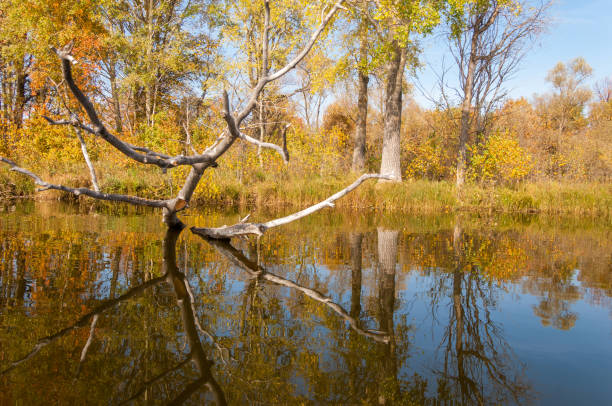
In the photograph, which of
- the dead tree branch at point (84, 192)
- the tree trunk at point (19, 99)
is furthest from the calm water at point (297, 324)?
the tree trunk at point (19, 99)

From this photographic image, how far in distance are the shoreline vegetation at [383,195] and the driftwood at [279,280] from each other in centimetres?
698

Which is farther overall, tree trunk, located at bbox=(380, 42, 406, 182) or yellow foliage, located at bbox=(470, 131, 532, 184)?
tree trunk, located at bbox=(380, 42, 406, 182)

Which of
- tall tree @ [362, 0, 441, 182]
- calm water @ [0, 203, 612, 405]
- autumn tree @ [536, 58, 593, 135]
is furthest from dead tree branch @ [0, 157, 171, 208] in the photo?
autumn tree @ [536, 58, 593, 135]

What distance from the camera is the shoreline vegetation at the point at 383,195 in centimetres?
1312

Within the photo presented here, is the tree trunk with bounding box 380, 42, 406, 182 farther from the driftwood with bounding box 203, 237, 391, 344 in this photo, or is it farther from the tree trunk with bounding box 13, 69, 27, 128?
the tree trunk with bounding box 13, 69, 27, 128

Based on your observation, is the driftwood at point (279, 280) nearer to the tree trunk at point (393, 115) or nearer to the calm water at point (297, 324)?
the calm water at point (297, 324)

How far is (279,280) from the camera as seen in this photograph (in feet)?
14.4

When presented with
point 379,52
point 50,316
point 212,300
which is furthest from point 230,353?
point 379,52

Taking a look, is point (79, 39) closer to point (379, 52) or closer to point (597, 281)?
point (379, 52)

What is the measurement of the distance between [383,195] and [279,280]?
9475 millimetres

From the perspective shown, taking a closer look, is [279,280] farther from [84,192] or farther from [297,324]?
[84,192]

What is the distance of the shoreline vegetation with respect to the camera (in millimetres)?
13125

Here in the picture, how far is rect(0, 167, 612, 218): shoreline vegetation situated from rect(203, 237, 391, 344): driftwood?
22.9 feet

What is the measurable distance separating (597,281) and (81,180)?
1456 centimetres
